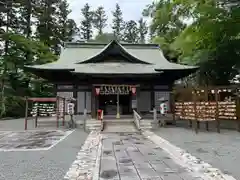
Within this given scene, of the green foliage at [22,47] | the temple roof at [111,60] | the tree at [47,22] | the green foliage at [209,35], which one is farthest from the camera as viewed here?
the tree at [47,22]

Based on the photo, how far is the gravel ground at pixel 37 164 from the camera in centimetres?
455

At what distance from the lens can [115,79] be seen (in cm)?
1548

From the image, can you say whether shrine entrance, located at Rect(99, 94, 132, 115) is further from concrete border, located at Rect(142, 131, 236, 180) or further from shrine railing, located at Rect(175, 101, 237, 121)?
concrete border, located at Rect(142, 131, 236, 180)

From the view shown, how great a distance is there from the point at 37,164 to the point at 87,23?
42.5 m

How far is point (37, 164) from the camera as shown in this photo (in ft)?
17.7

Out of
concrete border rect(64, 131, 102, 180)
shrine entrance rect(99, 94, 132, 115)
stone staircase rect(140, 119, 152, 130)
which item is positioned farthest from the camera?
shrine entrance rect(99, 94, 132, 115)

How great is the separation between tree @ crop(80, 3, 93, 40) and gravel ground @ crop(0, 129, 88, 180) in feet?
131

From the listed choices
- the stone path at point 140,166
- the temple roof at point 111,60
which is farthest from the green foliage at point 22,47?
the stone path at point 140,166

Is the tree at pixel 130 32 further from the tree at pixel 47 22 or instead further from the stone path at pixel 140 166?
the stone path at pixel 140 166

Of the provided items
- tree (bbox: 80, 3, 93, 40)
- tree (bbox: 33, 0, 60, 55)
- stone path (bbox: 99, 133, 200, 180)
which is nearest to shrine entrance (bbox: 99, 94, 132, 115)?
stone path (bbox: 99, 133, 200, 180)

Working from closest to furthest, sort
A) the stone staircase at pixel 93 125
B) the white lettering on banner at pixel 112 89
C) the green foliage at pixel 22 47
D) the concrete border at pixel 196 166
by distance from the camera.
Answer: the concrete border at pixel 196 166 → the stone staircase at pixel 93 125 → the white lettering on banner at pixel 112 89 → the green foliage at pixel 22 47

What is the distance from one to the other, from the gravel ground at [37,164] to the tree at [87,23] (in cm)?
3986

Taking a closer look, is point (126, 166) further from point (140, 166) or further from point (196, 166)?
point (196, 166)

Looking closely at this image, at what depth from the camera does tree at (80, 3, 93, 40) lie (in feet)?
149
